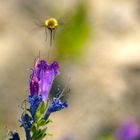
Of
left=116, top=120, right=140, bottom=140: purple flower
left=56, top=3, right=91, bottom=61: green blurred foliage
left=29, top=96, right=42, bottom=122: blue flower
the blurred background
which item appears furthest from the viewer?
left=56, top=3, right=91, bottom=61: green blurred foliage

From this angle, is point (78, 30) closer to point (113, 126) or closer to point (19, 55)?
point (19, 55)

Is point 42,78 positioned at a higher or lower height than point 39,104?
higher

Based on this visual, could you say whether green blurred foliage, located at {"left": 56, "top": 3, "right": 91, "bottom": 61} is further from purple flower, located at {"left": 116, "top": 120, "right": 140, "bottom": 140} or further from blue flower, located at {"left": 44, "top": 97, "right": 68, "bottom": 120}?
blue flower, located at {"left": 44, "top": 97, "right": 68, "bottom": 120}

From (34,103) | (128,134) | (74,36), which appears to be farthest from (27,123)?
(74,36)

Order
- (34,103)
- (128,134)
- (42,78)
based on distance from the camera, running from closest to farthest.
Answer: (34,103), (42,78), (128,134)

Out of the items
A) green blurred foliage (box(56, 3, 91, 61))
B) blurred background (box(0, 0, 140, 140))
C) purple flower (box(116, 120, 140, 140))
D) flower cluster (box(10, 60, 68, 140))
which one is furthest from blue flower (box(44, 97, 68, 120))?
green blurred foliage (box(56, 3, 91, 61))

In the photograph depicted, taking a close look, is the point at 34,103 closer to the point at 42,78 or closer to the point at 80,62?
the point at 42,78
